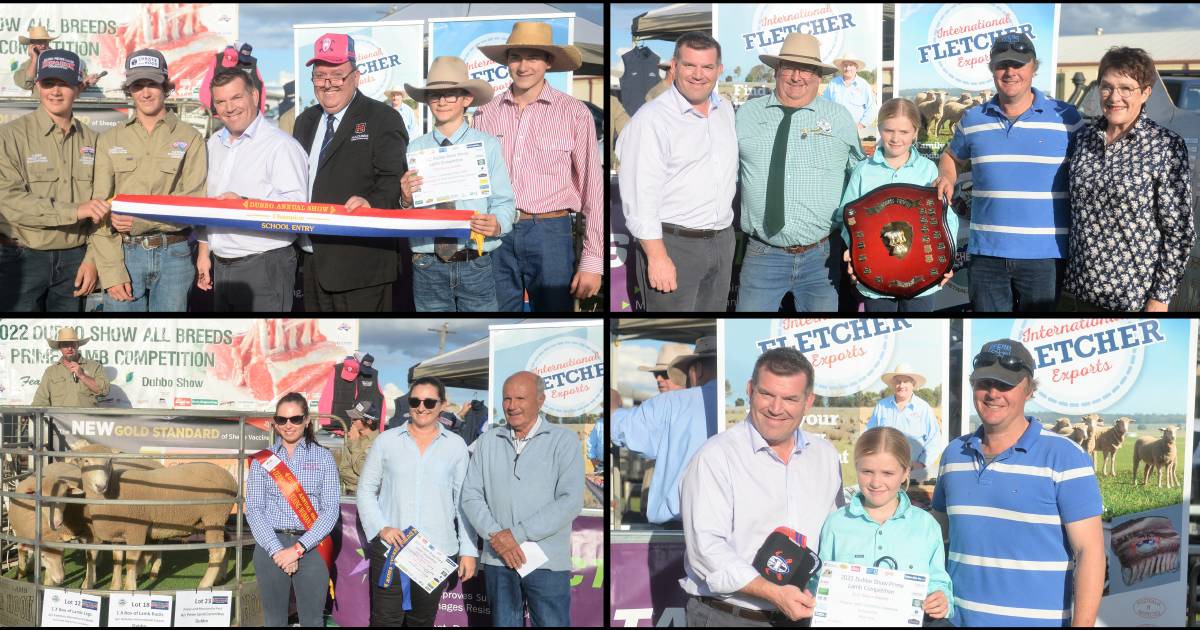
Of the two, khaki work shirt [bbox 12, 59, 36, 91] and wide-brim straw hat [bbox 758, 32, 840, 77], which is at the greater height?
wide-brim straw hat [bbox 758, 32, 840, 77]

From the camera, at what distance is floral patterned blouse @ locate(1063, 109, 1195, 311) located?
198 inches

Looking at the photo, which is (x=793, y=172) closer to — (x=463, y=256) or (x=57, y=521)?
(x=463, y=256)

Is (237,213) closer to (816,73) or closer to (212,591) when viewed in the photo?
(212,591)

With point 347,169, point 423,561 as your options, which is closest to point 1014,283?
point 423,561

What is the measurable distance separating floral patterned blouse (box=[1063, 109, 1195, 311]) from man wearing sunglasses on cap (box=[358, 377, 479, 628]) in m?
3.09

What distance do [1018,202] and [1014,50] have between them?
0.73 m

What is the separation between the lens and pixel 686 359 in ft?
17.9

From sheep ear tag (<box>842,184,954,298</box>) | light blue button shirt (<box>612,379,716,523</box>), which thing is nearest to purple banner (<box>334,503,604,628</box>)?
light blue button shirt (<box>612,379,716,523</box>)

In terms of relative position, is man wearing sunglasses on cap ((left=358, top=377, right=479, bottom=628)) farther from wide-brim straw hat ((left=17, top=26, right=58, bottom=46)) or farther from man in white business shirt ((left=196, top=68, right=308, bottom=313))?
wide-brim straw hat ((left=17, top=26, right=58, bottom=46))

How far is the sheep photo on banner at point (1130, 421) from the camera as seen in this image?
5348mm

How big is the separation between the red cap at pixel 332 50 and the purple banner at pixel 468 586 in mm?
2210

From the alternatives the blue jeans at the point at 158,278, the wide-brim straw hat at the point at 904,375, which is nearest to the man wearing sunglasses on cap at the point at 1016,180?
the wide-brim straw hat at the point at 904,375

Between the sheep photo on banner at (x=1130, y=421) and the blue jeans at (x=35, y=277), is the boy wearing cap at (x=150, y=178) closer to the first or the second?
the blue jeans at (x=35, y=277)

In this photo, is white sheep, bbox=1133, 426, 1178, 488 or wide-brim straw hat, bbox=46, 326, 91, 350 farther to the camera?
wide-brim straw hat, bbox=46, 326, 91, 350
